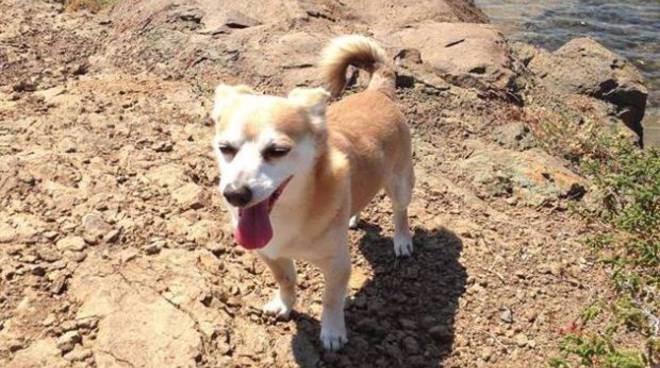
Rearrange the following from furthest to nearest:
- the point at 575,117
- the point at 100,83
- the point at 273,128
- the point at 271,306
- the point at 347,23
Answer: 1. the point at 347,23
2. the point at 575,117
3. the point at 100,83
4. the point at 271,306
5. the point at 273,128

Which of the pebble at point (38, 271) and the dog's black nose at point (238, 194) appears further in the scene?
the pebble at point (38, 271)

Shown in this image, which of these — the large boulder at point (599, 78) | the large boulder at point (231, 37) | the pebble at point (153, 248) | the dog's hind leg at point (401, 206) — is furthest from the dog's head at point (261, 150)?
the large boulder at point (599, 78)

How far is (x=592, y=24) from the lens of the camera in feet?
A: 44.3

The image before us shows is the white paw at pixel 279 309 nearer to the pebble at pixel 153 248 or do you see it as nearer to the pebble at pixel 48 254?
the pebble at pixel 153 248

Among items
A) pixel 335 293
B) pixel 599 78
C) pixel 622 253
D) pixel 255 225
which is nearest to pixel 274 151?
pixel 255 225

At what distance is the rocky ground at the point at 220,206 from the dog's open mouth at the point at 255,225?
2.60ft

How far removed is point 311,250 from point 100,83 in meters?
3.92

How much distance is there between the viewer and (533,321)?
4371mm

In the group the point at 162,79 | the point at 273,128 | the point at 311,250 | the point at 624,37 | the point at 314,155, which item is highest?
the point at 273,128

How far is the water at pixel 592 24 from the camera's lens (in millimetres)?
12195

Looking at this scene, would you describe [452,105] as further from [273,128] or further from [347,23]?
[273,128]

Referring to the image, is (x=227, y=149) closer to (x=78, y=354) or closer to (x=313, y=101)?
(x=313, y=101)

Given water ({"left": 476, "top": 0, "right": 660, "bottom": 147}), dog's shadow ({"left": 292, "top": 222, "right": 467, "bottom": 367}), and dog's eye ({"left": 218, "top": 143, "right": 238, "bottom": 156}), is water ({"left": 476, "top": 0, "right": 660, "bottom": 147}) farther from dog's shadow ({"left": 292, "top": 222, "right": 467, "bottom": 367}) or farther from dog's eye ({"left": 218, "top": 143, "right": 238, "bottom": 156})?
dog's eye ({"left": 218, "top": 143, "right": 238, "bottom": 156})

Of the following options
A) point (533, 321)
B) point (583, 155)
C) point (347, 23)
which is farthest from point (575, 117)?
point (533, 321)
